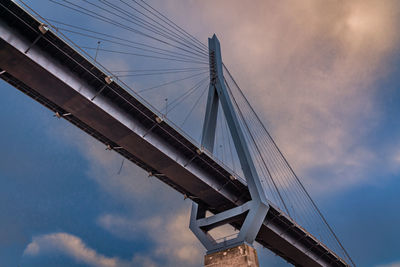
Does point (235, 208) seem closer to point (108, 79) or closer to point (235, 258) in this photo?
point (235, 258)

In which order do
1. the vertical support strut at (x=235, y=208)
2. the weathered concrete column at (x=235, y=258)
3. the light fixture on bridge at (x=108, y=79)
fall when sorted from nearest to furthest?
the light fixture on bridge at (x=108, y=79) < the weathered concrete column at (x=235, y=258) < the vertical support strut at (x=235, y=208)

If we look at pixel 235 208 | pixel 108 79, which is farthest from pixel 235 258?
pixel 108 79

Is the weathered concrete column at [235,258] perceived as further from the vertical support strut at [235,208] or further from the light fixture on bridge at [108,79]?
the light fixture on bridge at [108,79]

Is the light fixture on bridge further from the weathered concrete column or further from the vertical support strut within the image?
the weathered concrete column

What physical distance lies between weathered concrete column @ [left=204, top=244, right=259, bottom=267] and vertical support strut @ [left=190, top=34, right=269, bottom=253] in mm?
488

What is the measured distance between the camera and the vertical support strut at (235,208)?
23781 millimetres

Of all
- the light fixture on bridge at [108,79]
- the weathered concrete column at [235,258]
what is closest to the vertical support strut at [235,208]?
the weathered concrete column at [235,258]

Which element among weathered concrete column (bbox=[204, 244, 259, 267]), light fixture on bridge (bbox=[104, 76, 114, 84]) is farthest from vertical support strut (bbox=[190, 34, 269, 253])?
light fixture on bridge (bbox=[104, 76, 114, 84])

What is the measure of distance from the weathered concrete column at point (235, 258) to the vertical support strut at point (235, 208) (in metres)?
0.49

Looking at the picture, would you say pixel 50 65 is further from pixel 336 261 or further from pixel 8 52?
pixel 336 261

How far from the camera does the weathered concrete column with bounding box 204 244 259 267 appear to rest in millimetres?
22078

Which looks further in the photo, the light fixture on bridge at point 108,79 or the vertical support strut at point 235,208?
the vertical support strut at point 235,208

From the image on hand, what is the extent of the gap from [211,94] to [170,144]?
10450 mm

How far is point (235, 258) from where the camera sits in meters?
22.6
